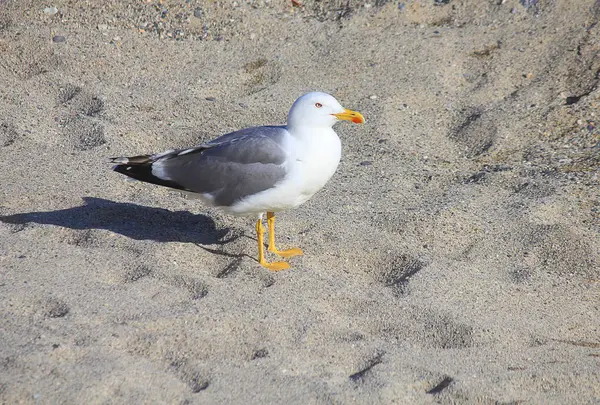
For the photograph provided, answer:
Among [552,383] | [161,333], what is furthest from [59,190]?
[552,383]

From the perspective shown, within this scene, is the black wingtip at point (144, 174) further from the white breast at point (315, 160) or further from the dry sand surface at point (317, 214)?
the white breast at point (315, 160)

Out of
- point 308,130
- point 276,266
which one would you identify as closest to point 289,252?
point 276,266

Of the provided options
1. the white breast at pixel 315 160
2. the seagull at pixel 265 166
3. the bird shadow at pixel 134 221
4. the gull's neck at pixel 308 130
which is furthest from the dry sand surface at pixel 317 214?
the gull's neck at pixel 308 130

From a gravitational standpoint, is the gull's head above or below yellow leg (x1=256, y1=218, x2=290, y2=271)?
above

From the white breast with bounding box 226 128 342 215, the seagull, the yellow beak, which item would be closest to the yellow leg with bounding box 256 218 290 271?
the seagull

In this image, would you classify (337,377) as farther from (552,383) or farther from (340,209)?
(340,209)

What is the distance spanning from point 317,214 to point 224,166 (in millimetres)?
952

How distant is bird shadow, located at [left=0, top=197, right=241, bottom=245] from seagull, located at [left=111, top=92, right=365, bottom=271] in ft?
1.13

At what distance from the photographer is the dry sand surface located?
12.5ft

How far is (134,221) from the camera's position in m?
5.45

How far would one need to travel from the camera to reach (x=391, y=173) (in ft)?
20.8

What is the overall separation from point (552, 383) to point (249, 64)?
16.3 feet

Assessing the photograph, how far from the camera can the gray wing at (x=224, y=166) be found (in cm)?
487

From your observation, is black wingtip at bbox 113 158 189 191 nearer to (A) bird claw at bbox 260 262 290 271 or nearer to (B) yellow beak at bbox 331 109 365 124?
(A) bird claw at bbox 260 262 290 271
